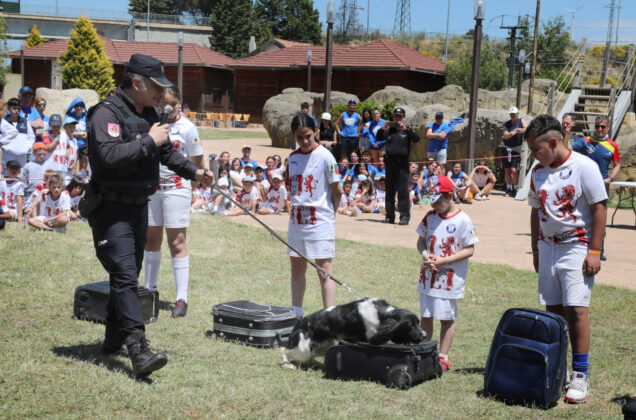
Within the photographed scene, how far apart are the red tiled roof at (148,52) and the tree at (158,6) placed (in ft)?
112

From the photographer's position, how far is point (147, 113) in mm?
4973

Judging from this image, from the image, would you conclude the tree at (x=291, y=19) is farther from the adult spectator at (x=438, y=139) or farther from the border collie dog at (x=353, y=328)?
the border collie dog at (x=353, y=328)

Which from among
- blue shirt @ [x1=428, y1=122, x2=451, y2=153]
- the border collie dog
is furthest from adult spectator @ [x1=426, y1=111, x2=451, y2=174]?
the border collie dog

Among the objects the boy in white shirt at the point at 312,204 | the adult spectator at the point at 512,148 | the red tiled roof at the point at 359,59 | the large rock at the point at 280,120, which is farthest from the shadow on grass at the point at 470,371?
the red tiled roof at the point at 359,59

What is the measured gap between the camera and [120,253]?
15.2 feet

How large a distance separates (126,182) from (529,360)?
2959 mm

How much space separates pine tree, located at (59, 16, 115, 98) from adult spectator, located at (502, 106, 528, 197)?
29704 millimetres

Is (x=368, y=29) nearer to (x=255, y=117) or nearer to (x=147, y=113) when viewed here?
(x=255, y=117)

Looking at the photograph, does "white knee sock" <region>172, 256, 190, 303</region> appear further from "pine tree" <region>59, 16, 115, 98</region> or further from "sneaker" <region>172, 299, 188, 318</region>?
"pine tree" <region>59, 16, 115, 98</region>

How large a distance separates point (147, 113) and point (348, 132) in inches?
561

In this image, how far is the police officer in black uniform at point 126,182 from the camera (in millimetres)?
4457

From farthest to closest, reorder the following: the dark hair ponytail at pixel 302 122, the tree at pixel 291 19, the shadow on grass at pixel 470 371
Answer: the tree at pixel 291 19 < the dark hair ponytail at pixel 302 122 < the shadow on grass at pixel 470 371

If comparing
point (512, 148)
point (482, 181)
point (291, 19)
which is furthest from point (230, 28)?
point (482, 181)

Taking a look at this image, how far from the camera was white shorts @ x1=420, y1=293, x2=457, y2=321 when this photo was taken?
206 inches
